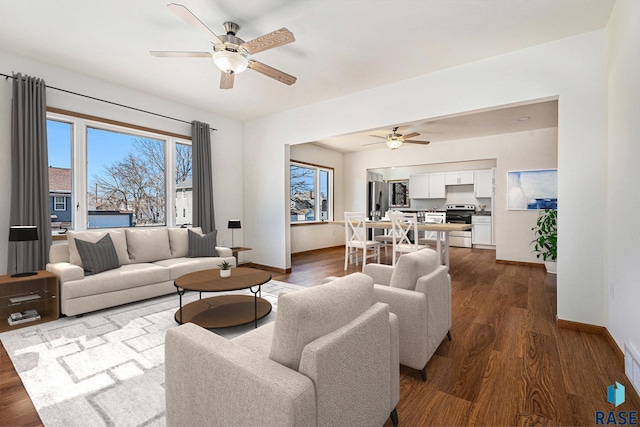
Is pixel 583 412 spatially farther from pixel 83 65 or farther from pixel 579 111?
pixel 83 65

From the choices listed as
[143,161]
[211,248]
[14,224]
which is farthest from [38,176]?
[211,248]

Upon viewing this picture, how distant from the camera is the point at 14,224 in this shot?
10.4 ft

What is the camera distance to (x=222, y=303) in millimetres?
3172

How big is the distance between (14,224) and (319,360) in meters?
3.96

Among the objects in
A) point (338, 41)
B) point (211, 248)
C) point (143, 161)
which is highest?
point (338, 41)

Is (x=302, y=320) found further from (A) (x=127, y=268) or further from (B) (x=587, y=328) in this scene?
(A) (x=127, y=268)

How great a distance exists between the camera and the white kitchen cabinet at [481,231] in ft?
25.2

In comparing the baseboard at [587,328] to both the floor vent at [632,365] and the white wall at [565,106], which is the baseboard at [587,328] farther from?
the floor vent at [632,365]

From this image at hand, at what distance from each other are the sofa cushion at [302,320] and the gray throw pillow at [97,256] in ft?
10.2

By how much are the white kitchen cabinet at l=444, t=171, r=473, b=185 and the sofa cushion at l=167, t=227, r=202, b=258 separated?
6.96 m

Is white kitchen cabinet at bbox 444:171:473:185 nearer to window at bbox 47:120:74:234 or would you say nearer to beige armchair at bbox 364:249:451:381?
beige armchair at bbox 364:249:451:381

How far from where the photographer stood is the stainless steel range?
7.95 meters

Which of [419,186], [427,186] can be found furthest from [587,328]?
[419,186]

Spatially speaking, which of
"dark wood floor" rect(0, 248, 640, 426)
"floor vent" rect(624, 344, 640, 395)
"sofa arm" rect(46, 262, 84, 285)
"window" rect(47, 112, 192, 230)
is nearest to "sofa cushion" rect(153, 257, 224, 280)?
"sofa arm" rect(46, 262, 84, 285)
